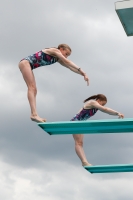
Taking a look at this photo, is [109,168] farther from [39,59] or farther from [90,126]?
[39,59]

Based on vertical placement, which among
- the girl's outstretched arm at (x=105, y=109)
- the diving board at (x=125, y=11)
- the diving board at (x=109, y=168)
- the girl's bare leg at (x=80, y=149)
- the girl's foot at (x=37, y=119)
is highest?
the diving board at (x=125, y=11)

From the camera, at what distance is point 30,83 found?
11.8 meters

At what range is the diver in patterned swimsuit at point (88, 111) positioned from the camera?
13.6 meters

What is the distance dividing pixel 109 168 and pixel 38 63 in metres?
Answer: 4.84

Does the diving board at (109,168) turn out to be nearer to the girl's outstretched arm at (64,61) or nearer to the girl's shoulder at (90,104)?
the girl's shoulder at (90,104)

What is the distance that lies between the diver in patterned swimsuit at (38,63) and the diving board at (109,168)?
13.1 feet

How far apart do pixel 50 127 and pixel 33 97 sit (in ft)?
2.72

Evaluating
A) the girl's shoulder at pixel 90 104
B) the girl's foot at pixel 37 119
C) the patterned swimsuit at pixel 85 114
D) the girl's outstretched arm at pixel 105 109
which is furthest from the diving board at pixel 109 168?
the girl's foot at pixel 37 119

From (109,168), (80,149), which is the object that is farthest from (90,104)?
(109,168)

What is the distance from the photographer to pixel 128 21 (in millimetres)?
11141

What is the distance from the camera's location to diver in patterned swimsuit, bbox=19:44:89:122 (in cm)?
1173

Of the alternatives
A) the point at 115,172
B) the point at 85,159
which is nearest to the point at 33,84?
the point at 85,159

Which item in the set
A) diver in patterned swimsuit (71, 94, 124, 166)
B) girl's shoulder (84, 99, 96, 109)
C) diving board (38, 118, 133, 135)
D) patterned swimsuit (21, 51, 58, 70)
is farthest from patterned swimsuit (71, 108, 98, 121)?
patterned swimsuit (21, 51, 58, 70)

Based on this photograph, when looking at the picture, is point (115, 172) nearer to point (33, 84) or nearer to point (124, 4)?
point (33, 84)
